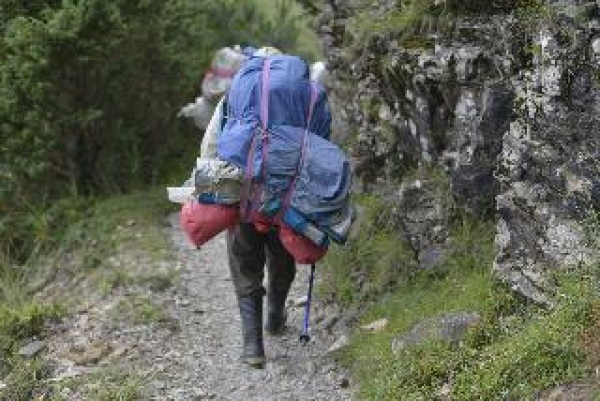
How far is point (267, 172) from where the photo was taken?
19.8 feet

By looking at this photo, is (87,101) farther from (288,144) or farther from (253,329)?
(288,144)

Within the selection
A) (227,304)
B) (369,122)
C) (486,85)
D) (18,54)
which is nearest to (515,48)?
(486,85)

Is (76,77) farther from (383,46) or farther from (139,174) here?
(383,46)

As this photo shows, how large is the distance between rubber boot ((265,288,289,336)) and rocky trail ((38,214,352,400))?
8 cm

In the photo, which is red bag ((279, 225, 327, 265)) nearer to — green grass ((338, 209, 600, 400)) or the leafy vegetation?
green grass ((338, 209, 600, 400))

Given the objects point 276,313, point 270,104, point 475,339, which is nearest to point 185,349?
point 276,313

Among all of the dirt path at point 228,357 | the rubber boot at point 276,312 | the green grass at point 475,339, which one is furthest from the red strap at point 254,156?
the green grass at point 475,339

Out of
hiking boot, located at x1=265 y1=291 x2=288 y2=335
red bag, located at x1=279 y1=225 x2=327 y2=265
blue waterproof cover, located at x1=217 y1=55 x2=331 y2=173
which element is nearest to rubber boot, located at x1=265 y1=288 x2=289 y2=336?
hiking boot, located at x1=265 y1=291 x2=288 y2=335

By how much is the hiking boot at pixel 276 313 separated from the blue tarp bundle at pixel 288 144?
1.01 metres

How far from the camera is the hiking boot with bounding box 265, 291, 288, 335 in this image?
7090 millimetres

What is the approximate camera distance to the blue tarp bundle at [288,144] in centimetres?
603

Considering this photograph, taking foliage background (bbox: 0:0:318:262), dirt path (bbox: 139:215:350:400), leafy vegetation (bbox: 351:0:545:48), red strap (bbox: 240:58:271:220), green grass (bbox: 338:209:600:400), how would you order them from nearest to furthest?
green grass (bbox: 338:209:600:400), red strap (bbox: 240:58:271:220), dirt path (bbox: 139:215:350:400), leafy vegetation (bbox: 351:0:545:48), foliage background (bbox: 0:0:318:262)

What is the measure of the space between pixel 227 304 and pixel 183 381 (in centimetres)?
164

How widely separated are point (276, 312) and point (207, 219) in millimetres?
1310
